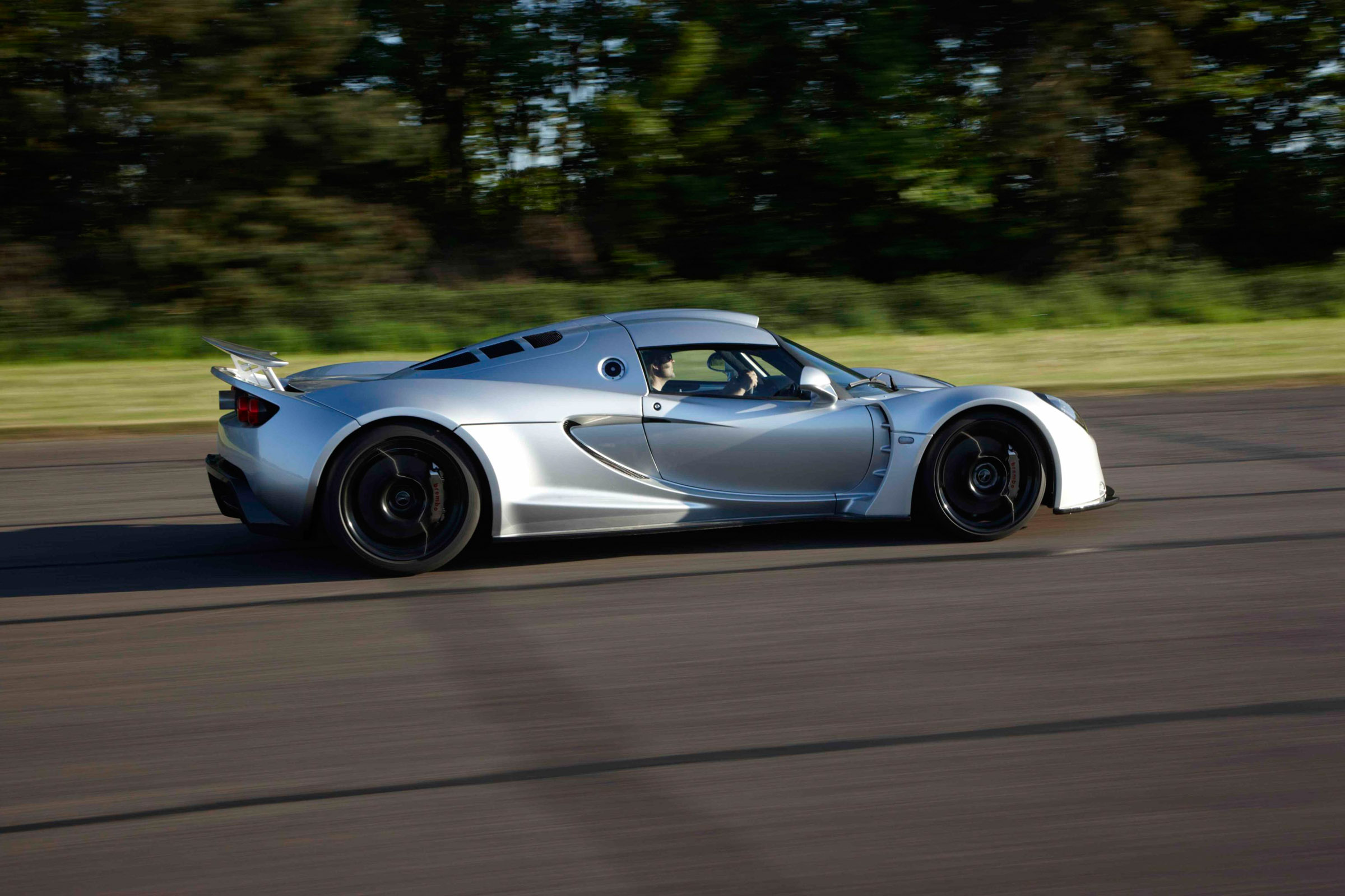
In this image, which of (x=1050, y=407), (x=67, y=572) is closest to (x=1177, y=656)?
(x=1050, y=407)

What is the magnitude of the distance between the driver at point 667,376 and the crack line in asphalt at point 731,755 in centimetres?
258

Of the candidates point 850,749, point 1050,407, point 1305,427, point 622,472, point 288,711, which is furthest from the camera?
point 1305,427

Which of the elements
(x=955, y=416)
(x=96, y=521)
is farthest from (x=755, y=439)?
(x=96, y=521)

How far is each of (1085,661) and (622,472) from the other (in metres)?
2.28

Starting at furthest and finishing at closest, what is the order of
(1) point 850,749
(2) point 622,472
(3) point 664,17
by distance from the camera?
1. (3) point 664,17
2. (2) point 622,472
3. (1) point 850,749

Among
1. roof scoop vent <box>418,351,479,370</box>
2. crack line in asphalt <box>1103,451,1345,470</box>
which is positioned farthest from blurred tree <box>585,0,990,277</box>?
roof scoop vent <box>418,351,479,370</box>

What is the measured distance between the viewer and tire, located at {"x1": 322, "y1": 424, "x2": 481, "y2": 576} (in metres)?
5.72

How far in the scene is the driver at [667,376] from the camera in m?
6.12

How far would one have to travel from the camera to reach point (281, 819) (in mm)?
3424

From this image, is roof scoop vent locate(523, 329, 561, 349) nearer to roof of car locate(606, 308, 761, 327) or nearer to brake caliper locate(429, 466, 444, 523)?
roof of car locate(606, 308, 761, 327)

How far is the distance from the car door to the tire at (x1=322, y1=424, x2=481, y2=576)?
0.91 metres

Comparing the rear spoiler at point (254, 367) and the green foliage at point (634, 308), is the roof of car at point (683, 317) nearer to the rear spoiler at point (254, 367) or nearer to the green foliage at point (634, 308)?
the rear spoiler at point (254, 367)

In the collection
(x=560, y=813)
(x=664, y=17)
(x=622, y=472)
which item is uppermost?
(x=664, y=17)

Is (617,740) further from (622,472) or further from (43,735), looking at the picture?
(622,472)
